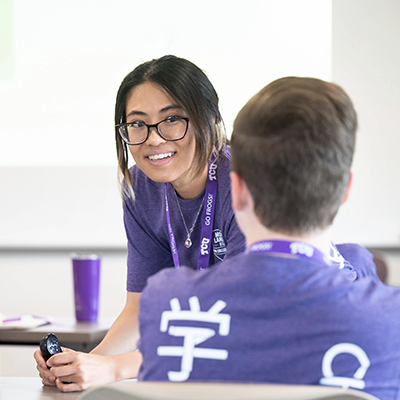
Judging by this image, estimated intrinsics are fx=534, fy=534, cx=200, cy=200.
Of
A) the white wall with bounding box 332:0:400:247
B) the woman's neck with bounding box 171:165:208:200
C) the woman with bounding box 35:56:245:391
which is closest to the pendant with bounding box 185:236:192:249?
the woman with bounding box 35:56:245:391

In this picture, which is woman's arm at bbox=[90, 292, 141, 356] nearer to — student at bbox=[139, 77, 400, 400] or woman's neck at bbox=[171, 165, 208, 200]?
woman's neck at bbox=[171, 165, 208, 200]

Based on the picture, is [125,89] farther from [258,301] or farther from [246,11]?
[246,11]

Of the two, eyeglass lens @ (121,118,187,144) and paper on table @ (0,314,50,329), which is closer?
eyeglass lens @ (121,118,187,144)

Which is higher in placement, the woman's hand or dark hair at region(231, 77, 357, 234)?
dark hair at region(231, 77, 357, 234)

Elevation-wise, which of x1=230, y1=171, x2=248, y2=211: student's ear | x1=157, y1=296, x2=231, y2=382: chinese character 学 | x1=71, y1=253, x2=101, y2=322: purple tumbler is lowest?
x1=71, y1=253, x2=101, y2=322: purple tumbler

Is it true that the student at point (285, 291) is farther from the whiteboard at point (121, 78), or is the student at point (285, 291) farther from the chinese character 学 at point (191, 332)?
the whiteboard at point (121, 78)

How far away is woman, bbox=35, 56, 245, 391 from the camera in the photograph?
1427 mm

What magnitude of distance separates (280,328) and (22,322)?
4.98 feet

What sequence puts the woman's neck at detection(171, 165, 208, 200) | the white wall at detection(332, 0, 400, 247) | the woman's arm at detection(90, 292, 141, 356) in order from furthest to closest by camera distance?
the white wall at detection(332, 0, 400, 247)
the woman's neck at detection(171, 165, 208, 200)
the woman's arm at detection(90, 292, 141, 356)

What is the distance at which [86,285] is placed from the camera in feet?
6.64

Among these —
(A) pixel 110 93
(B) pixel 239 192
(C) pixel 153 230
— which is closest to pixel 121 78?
(A) pixel 110 93

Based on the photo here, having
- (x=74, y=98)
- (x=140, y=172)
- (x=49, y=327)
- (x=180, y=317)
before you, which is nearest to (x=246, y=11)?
(x=74, y=98)

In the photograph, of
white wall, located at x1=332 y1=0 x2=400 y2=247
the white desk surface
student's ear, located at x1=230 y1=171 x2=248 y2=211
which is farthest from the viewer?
white wall, located at x1=332 y1=0 x2=400 y2=247

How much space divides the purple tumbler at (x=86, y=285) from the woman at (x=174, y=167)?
46cm
